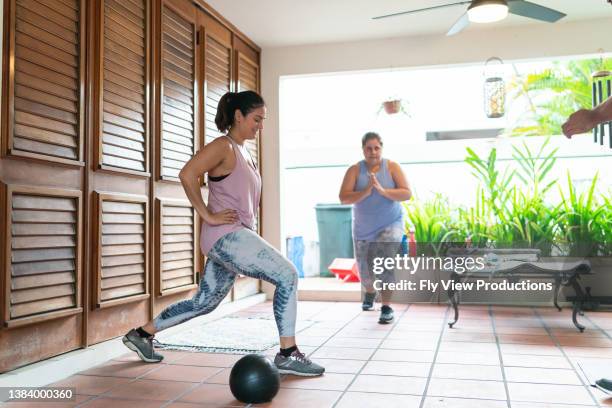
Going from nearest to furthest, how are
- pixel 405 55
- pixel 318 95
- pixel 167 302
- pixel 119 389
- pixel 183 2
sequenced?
pixel 119 389, pixel 167 302, pixel 183 2, pixel 405 55, pixel 318 95

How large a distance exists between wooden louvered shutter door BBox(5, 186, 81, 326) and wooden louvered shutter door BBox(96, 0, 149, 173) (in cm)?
43

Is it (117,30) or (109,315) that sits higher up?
(117,30)

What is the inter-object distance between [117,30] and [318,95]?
20.5 feet

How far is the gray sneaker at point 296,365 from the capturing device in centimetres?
286

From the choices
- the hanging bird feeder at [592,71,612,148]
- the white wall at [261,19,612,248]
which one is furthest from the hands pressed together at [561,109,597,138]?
the white wall at [261,19,612,248]

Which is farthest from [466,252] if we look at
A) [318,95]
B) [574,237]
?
[318,95]

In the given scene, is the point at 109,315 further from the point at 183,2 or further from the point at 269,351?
the point at 183,2

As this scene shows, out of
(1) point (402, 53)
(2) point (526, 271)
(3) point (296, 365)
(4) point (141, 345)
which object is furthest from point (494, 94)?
(4) point (141, 345)

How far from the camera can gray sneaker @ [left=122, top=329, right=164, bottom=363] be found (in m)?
3.10

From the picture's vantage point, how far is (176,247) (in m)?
4.23

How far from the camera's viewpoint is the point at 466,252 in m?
4.66

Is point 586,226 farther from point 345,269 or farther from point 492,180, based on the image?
point 345,269

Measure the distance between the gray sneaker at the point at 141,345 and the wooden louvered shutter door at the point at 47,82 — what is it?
940 millimetres

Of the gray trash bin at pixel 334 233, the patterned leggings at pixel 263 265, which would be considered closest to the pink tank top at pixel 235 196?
the patterned leggings at pixel 263 265
